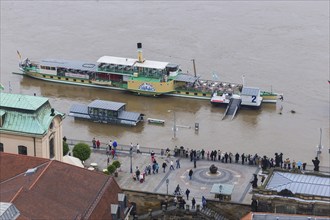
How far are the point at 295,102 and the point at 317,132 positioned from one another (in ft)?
31.3

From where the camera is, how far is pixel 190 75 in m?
92.8

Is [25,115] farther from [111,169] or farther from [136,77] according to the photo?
[136,77]

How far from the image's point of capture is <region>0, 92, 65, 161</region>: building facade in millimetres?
52031

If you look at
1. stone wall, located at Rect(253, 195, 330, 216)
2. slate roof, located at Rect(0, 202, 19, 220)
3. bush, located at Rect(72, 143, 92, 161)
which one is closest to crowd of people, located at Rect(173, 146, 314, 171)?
bush, located at Rect(72, 143, 92, 161)

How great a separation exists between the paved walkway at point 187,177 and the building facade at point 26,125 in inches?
326

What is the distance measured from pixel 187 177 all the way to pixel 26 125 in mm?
14125

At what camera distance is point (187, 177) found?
2360 inches

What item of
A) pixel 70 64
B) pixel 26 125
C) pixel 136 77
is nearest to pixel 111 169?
pixel 26 125

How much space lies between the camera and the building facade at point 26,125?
5203cm

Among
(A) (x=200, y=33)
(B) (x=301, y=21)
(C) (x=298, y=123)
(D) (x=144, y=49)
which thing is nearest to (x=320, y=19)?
(B) (x=301, y=21)

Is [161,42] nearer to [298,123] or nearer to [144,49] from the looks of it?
[144,49]

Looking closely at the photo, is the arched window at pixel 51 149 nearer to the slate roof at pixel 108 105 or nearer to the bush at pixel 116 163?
the bush at pixel 116 163

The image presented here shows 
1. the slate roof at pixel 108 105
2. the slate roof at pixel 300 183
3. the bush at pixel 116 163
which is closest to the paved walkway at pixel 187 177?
the bush at pixel 116 163

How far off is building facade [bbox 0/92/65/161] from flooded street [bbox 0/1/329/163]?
72.7ft
